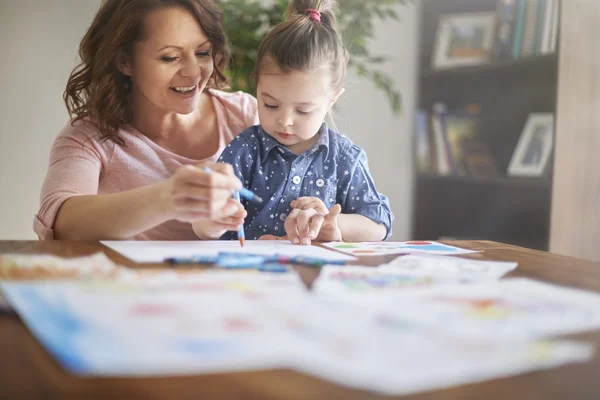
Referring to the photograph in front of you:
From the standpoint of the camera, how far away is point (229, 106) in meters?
1.75

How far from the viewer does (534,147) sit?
8.45ft

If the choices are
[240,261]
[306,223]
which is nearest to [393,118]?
[306,223]

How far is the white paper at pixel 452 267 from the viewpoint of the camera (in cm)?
85

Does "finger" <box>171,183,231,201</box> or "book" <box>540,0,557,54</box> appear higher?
"book" <box>540,0,557,54</box>

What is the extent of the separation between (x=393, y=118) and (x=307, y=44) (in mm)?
2116

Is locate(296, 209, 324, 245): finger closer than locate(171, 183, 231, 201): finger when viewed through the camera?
No

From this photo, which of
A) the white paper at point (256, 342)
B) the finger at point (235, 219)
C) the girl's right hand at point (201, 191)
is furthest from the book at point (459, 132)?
the white paper at point (256, 342)

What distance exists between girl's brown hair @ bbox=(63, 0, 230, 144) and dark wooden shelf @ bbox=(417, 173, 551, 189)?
1.51m

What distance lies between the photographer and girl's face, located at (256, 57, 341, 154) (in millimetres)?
1324

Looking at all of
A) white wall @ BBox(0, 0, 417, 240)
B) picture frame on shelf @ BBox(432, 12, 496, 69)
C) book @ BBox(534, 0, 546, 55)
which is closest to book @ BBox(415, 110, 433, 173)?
picture frame on shelf @ BBox(432, 12, 496, 69)

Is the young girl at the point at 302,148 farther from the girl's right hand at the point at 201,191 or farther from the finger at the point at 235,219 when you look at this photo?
the girl's right hand at the point at 201,191

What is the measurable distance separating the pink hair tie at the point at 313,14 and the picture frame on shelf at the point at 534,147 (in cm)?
133

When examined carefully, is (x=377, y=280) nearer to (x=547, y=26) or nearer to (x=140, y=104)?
(x=140, y=104)

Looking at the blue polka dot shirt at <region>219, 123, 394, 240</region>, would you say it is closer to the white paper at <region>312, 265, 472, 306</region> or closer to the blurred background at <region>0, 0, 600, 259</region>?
the white paper at <region>312, 265, 472, 306</region>
